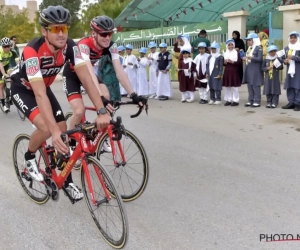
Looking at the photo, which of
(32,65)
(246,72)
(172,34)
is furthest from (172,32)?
(32,65)

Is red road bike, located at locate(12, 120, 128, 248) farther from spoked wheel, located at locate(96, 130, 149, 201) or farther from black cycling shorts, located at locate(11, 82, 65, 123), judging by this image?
black cycling shorts, located at locate(11, 82, 65, 123)

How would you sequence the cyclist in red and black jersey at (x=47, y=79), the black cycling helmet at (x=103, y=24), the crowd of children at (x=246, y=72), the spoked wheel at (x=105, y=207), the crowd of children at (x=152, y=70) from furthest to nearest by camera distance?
1. the crowd of children at (x=152, y=70)
2. the crowd of children at (x=246, y=72)
3. the black cycling helmet at (x=103, y=24)
4. the cyclist in red and black jersey at (x=47, y=79)
5. the spoked wheel at (x=105, y=207)

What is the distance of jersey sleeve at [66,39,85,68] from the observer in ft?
12.6

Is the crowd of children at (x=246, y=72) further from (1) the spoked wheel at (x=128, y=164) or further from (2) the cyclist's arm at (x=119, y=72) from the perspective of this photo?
(1) the spoked wheel at (x=128, y=164)

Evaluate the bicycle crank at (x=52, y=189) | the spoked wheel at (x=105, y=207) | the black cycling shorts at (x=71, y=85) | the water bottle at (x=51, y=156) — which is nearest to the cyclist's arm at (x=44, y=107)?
the spoked wheel at (x=105, y=207)

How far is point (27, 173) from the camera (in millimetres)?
4379

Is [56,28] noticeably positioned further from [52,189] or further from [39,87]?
[52,189]

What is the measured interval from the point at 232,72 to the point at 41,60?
7.60 metres

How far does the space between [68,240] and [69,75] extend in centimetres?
223

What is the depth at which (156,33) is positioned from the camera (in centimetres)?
1792

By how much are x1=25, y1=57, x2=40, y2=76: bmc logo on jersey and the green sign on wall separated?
12894 millimetres

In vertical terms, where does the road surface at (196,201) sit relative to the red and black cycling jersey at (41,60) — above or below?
below

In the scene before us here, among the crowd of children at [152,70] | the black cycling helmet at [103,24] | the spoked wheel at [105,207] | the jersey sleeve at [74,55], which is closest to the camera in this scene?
the spoked wheel at [105,207]

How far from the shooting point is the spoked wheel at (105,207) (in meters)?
3.24
